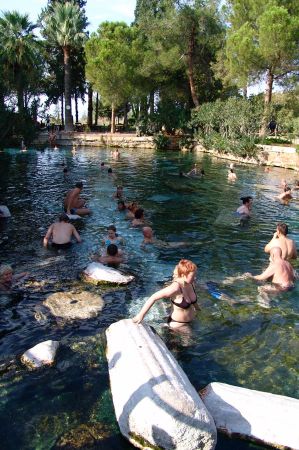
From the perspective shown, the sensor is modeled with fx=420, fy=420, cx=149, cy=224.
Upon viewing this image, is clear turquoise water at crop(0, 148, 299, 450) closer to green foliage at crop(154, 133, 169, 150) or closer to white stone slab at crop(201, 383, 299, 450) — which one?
white stone slab at crop(201, 383, 299, 450)

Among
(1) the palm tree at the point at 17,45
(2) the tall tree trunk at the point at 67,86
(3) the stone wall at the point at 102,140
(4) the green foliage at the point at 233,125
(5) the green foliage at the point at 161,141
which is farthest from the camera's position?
(2) the tall tree trunk at the point at 67,86

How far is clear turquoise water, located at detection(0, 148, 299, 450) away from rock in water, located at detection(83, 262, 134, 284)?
266 millimetres

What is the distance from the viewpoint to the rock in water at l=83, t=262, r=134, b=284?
386 inches

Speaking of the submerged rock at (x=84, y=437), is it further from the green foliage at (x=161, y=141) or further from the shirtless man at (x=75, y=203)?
the green foliage at (x=161, y=141)

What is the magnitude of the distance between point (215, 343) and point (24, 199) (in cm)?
1439

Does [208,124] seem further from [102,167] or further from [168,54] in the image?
[102,167]

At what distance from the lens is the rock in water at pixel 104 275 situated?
9812mm

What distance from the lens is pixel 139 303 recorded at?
8945 mm

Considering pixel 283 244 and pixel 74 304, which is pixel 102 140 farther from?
pixel 74 304

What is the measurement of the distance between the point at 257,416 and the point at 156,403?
129cm

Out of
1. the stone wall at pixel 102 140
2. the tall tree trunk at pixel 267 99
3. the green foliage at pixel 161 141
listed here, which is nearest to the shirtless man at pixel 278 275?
the tall tree trunk at pixel 267 99

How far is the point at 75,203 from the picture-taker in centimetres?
1691

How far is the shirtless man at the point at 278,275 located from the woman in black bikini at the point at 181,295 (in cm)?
258

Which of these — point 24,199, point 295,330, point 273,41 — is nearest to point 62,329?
point 295,330
